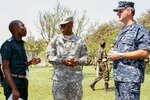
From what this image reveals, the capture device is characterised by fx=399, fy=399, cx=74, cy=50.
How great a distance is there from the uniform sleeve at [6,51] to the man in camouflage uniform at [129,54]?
1.36 metres

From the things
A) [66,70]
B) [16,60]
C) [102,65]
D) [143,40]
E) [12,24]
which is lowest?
[102,65]

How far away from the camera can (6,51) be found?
214 inches

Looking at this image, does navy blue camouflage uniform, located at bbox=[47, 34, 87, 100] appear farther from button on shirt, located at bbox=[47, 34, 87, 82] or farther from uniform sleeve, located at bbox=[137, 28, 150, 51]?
uniform sleeve, located at bbox=[137, 28, 150, 51]

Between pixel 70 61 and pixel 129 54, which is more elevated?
pixel 129 54

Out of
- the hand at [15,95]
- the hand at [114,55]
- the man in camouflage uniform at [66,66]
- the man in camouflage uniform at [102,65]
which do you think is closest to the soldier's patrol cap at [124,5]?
the hand at [114,55]

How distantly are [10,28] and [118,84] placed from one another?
171 centimetres

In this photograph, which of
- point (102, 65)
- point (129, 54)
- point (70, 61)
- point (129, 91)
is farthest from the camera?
point (102, 65)

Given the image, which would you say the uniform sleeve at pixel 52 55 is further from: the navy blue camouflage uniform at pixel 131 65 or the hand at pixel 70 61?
the navy blue camouflage uniform at pixel 131 65

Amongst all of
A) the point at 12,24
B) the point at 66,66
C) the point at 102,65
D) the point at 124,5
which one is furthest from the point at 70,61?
the point at 102,65

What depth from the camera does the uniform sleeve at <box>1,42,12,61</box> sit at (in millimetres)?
5414

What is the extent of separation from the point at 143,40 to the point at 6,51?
72.9 inches

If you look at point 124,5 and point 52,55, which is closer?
point 124,5

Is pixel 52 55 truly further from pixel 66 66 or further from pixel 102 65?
pixel 102 65

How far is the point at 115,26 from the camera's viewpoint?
6869cm
